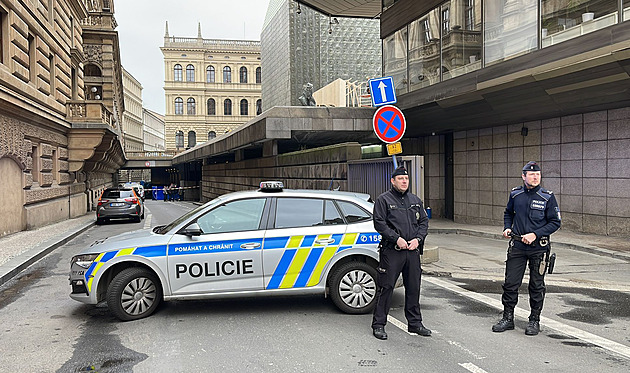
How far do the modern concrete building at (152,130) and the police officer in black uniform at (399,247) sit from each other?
123 meters

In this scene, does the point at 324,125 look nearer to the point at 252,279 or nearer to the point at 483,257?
the point at 483,257

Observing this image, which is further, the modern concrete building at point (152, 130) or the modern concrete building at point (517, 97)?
the modern concrete building at point (152, 130)

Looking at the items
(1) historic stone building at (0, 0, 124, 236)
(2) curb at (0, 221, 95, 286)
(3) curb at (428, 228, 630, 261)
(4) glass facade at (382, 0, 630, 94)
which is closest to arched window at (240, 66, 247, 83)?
(1) historic stone building at (0, 0, 124, 236)

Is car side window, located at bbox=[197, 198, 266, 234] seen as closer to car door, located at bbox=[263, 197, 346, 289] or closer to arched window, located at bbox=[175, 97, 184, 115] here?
car door, located at bbox=[263, 197, 346, 289]

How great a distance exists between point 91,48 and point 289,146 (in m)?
21.7

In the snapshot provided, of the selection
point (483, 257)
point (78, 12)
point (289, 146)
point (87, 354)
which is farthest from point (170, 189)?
point (87, 354)

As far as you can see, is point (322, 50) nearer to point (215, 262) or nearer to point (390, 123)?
point (390, 123)

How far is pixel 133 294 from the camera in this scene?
20.3 feet

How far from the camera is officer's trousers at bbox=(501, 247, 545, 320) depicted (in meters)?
5.53

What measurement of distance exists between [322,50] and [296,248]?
6411cm

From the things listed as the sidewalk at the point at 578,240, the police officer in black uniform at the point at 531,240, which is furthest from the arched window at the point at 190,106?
the police officer in black uniform at the point at 531,240

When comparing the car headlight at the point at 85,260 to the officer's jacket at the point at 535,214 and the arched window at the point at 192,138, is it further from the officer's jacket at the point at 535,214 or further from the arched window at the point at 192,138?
the arched window at the point at 192,138

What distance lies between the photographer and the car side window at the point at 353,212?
6.59 metres

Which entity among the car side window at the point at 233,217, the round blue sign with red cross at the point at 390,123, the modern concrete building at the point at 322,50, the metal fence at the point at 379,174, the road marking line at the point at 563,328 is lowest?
the road marking line at the point at 563,328
